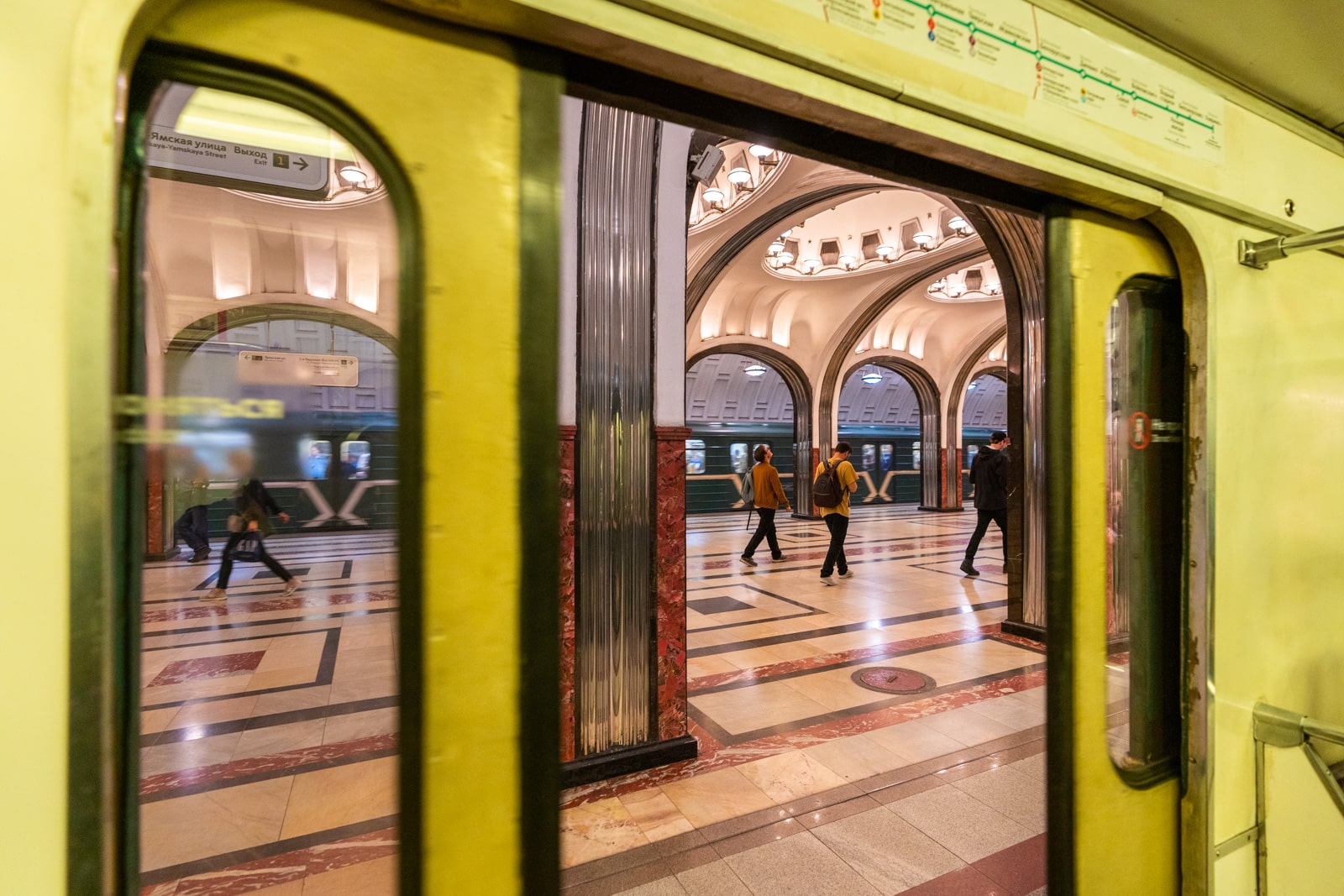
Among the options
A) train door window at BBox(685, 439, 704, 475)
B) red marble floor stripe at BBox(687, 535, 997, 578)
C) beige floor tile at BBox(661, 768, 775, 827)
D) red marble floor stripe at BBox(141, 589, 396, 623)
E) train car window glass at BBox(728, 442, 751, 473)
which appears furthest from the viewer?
train car window glass at BBox(728, 442, 751, 473)

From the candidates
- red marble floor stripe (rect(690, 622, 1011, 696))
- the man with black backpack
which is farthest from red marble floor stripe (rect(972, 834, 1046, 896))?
the man with black backpack

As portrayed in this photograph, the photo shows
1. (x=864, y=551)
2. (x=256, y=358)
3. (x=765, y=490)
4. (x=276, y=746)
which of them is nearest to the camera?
(x=256, y=358)

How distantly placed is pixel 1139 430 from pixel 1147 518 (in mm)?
283

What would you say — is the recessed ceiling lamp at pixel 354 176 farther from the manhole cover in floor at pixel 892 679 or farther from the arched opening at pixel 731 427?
the arched opening at pixel 731 427

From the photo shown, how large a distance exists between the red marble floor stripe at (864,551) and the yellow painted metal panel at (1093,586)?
6.09 metres

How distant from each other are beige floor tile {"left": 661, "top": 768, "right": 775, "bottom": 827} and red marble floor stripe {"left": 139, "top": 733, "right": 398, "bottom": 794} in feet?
4.46

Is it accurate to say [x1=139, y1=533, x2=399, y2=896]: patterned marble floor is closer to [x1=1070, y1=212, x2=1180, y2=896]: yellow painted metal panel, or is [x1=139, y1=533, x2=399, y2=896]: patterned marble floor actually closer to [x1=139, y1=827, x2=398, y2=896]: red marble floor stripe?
[x1=139, y1=827, x2=398, y2=896]: red marble floor stripe

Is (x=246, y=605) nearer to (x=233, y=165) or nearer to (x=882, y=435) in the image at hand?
(x=233, y=165)

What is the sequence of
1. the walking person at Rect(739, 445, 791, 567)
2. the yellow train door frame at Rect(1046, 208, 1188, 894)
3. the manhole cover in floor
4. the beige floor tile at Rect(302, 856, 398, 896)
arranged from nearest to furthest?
the yellow train door frame at Rect(1046, 208, 1188, 894), the beige floor tile at Rect(302, 856, 398, 896), the manhole cover in floor, the walking person at Rect(739, 445, 791, 567)

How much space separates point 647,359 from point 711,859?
2090 millimetres

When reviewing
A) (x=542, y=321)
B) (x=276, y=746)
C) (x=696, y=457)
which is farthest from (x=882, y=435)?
(x=542, y=321)

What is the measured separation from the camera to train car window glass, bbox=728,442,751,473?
1590 centimetres

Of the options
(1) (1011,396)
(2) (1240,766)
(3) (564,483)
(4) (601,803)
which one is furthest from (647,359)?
(1) (1011,396)

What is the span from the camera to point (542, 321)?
3.20 ft
